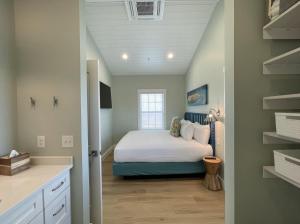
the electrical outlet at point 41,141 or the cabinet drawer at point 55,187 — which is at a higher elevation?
the electrical outlet at point 41,141

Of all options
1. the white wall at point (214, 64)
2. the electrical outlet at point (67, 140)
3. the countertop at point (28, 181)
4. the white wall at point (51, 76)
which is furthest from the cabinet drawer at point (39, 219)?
the white wall at point (214, 64)

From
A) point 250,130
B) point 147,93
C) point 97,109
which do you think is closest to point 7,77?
point 97,109

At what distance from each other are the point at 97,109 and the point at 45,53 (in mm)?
730

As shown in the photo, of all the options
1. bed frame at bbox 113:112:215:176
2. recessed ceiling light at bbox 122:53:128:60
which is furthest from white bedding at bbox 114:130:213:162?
recessed ceiling light at bbox 122:53:128:60

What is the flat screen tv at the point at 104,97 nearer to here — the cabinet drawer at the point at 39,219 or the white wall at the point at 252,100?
the cabinet drawer at the point at 39,219

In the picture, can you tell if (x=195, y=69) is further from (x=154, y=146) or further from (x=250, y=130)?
(x=250, y=130)

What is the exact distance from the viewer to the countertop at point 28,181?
1192mm

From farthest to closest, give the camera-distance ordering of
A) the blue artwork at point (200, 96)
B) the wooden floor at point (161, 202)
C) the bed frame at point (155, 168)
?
the blue artwork at point (200, 96) < the bed frame at point (155, 168) < the wooden floor at point (161, 202)

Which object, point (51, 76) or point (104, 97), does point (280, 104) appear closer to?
point (51, 76)

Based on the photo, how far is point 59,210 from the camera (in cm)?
168

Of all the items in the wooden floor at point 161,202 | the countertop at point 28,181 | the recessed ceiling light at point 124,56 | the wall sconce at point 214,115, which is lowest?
the wooden floor at point 161,202

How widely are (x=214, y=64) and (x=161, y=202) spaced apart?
2.65m

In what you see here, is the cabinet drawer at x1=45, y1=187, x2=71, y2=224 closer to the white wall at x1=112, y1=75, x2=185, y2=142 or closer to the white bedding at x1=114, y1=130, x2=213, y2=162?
the white bedding at x1=114, y1=130, x2=213, y2=162

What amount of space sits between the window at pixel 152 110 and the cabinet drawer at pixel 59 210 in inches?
218
